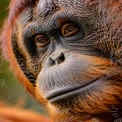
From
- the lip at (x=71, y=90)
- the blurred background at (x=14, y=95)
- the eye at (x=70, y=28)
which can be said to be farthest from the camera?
the blurred background at (x=14, y=95)

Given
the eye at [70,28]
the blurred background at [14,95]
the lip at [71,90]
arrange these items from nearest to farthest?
the lip at [71,90], the eye at [70,28], the blurred background at [14,95]

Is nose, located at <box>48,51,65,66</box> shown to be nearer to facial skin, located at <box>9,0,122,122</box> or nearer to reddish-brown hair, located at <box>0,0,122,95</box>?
facial skin, located at <box>9,0,122,122</box>

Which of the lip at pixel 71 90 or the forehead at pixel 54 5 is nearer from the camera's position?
the lip at pixel 71 90

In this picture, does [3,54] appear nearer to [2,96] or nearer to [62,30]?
[62,30]

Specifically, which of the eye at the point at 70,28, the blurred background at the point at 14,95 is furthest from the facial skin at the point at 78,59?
the blurred background at the point at 14,95

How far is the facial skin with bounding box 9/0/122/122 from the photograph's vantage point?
2.15m

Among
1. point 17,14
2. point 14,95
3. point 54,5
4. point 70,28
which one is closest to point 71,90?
point 70,28

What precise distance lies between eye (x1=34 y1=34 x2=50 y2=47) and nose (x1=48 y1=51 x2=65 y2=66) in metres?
→ 0.17

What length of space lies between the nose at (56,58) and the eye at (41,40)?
0.54 ft

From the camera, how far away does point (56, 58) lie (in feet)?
7.07

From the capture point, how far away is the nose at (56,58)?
2150mm

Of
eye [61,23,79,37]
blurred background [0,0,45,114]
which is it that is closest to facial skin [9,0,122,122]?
eye [61,23,79,37]

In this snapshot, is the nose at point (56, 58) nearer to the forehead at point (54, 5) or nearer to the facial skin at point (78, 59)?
the facial skin at point (78, 59)

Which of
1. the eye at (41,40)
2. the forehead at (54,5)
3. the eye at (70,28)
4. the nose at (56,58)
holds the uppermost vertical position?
the forehead at (54,5)
